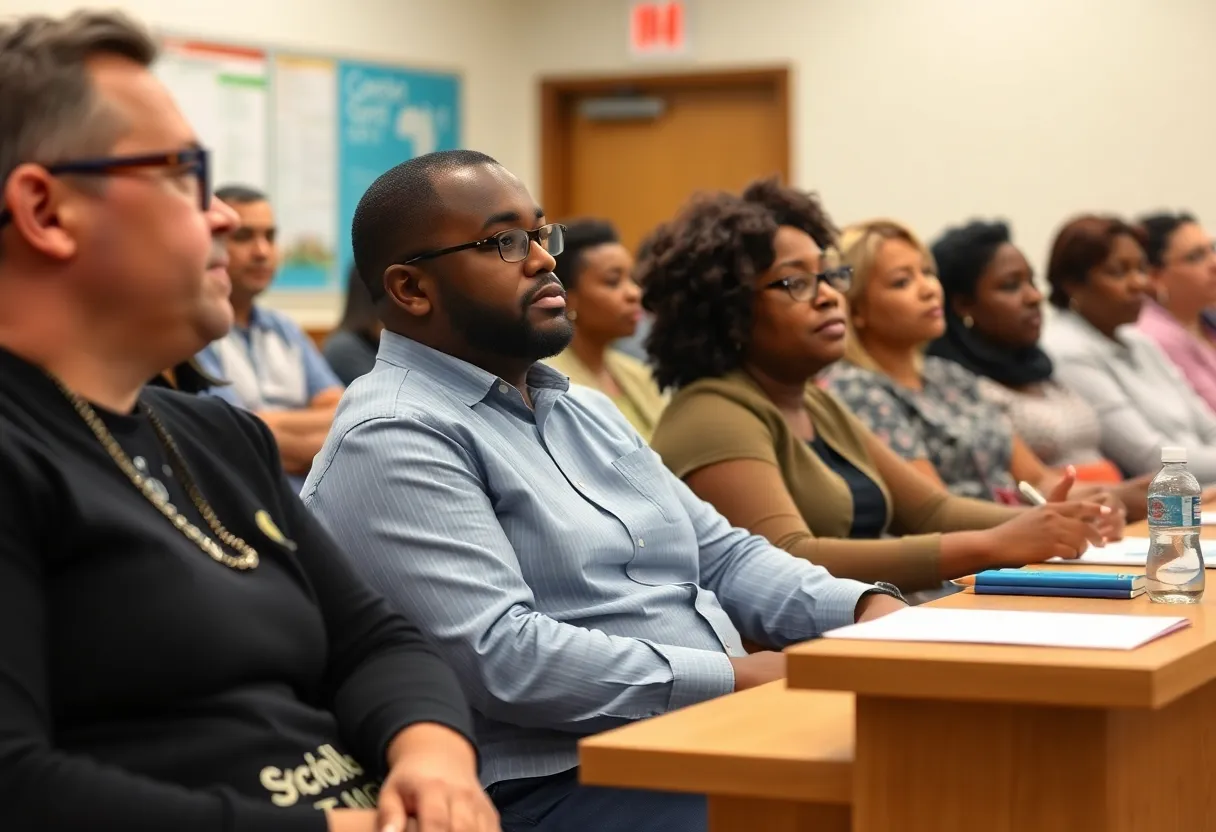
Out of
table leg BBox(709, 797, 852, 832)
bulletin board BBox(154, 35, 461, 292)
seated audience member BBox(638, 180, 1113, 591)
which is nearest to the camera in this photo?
table leg BBox(709, 797, 852, 832)

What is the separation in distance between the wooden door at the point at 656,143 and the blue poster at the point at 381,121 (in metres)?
0.66

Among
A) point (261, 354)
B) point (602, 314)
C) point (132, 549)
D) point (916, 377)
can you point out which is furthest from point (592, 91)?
point (132, 549)

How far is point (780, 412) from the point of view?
274cm

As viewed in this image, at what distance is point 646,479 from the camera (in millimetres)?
2084

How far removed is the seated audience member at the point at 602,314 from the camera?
4.27 m

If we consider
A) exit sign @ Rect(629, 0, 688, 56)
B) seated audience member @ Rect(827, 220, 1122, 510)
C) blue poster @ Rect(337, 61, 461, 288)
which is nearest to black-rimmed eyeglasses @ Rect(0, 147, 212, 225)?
seated audience member @ Rect(827, 220, 1122, 510)

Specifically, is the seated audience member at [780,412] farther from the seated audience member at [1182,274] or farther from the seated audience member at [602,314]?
the seated audience member at [1182,274]

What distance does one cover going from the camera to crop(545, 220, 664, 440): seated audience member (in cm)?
427

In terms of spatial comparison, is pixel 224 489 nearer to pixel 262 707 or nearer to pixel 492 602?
pixel 262 707

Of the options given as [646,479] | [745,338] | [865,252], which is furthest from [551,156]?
[646,479]

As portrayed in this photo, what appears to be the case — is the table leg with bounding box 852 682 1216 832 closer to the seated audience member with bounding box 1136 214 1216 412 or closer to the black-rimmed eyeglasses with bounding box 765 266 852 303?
the black-rimmed eyeglasses with bounding box 765 266 852 303

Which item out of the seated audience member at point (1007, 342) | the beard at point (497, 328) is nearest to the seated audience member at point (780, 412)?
the beard at point (497, 328)

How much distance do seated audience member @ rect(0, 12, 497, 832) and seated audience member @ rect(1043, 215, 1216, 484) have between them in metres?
3.50

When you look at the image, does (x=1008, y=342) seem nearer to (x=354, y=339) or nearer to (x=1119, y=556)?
(x=354, y=339)
